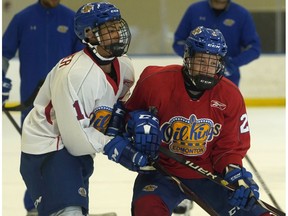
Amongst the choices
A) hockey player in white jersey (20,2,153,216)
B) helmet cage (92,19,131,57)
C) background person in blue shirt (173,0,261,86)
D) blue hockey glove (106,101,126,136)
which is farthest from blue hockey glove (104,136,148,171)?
background person in blue shirt (173,0,261,86)

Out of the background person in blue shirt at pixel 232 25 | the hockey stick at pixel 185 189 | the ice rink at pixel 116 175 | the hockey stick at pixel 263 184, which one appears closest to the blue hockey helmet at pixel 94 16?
the hockey stick at pixel 185 189

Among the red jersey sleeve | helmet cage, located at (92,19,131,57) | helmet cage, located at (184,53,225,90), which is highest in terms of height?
helmet cage, located at (92,19,131,57)

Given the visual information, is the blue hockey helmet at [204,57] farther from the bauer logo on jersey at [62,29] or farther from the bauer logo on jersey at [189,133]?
the bauer logo on jersey at [62,29]

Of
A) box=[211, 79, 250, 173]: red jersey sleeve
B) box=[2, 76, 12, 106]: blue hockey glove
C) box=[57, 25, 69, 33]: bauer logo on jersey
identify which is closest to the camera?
box=[211, 79, 250, 173]: red jersey sleeve

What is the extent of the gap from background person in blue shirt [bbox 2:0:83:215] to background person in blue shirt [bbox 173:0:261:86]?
0.87 m

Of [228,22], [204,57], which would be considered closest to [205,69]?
[204,57]

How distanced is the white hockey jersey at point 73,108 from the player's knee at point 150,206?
0.23 metres

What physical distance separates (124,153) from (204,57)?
0.43m

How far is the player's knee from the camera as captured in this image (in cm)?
261

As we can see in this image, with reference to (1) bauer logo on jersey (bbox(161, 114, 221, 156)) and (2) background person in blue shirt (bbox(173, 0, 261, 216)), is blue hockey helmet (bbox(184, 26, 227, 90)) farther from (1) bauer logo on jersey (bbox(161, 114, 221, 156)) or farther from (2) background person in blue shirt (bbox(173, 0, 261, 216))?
(2) background person in blue shirt (bbox(173, 0, 261, 216))

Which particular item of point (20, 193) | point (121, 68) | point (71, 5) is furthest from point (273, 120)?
point (121, 68)

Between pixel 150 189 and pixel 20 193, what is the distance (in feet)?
5.74

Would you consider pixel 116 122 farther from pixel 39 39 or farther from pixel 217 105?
pixel 39 39

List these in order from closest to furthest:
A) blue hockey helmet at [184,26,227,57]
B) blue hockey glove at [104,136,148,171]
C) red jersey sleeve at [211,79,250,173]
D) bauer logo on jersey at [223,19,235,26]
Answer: blue hockey glove at [104,136,148,171] < blue hockey helmet at [184,26,227,57] < red jersey sleeve at [211,79,250,173] < bauer logo on jersey at [223,19,235,26]
